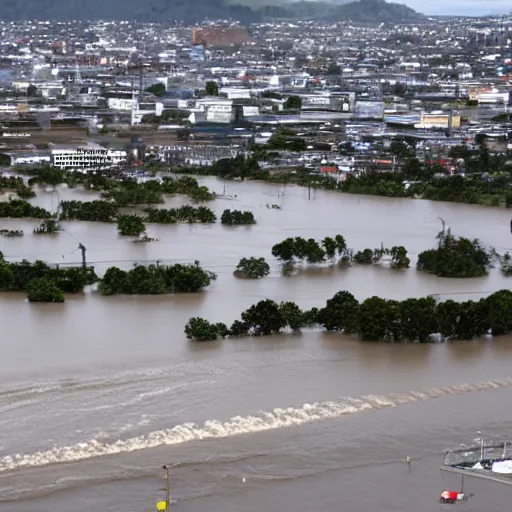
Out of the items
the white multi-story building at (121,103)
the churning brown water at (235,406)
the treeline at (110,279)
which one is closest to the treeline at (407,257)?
the churning brown water at (235,406)

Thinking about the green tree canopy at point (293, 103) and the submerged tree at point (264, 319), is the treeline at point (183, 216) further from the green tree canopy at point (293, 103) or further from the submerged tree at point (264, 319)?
the green tree canopy at point (293, 103)

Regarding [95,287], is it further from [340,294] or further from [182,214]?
[182,214]

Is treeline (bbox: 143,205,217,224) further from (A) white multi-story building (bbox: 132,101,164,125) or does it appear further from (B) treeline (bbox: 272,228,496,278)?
(A) white multi-story building (bbox: 132,101,164,125)

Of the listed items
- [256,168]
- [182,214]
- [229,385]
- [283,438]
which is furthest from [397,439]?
[256,168]

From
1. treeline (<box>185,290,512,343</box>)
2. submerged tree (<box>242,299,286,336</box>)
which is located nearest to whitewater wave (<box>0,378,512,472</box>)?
treeline (<box>185,290,512,343</box>)

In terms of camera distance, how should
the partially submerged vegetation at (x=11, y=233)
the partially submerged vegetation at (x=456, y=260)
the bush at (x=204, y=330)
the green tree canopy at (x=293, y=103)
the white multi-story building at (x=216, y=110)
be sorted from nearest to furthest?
the bush at (x=204, y=330) → the partially submerged vegetation at (x=456, y=260) → the partially submerged vegetation at (x=11, y=233) → the white multi-story building at (x=216, y=110) → the green tree canopy at (x=293, y=103)

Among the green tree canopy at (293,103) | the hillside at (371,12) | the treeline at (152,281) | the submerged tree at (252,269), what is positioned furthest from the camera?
the hillside at (371,12)

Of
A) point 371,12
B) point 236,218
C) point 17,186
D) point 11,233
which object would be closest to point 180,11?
point 371,12
